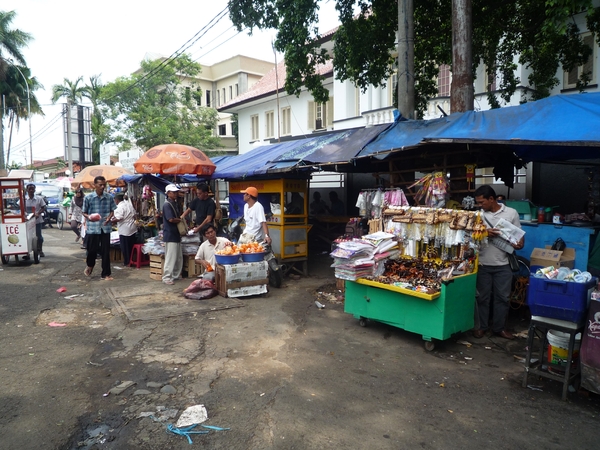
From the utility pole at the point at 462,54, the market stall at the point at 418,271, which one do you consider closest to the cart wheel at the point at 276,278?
the market stall at the point at 418,271

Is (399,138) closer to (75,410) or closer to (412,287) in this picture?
(412,287)

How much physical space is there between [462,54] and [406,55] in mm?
1089

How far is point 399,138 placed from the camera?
728cm

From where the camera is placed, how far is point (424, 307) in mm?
5309

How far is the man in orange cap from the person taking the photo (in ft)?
27.5

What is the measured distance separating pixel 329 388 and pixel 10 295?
6.94 m

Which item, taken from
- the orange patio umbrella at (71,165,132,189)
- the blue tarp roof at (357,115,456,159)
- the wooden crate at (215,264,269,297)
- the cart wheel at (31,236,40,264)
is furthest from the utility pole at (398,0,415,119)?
the orange patio umbrella at (71,165,132,189)

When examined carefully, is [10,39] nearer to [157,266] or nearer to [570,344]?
[157,266]

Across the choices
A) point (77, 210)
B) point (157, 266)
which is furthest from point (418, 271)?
point (77, 210)

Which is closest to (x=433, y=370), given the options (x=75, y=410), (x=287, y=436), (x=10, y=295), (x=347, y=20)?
(x=287, y=436)

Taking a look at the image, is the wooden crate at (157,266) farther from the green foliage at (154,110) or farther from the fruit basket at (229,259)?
the green foliage at (154,110)

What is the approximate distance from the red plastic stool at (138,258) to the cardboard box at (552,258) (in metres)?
8.90

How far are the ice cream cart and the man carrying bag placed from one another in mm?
10702

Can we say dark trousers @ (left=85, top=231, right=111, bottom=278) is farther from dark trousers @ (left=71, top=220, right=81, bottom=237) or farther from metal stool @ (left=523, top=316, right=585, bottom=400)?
metal stool @ (left=523, top=316, right=585, bottom=400)
